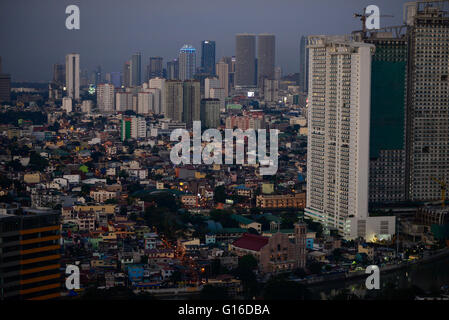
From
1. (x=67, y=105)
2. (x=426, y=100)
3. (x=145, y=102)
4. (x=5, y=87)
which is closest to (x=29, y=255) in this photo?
(x=426, y=100)

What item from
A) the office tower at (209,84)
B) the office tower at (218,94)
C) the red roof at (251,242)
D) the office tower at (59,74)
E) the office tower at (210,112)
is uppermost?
the office tower at (59,74)

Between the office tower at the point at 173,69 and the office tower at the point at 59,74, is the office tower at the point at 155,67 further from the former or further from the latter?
the office tower at the point at 59,74

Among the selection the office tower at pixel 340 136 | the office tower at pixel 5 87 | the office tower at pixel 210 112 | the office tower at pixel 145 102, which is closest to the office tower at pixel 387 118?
the office tower at pixel 340 136

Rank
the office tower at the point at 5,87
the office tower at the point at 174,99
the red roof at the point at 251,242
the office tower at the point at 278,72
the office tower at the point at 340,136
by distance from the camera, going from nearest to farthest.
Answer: the red roof at the point at 251,242 < the office tower at the point at 340,136 < the office tower at the point at 174,99 < the office tower at the point at 5,87 < the office tower at the point at 278,72

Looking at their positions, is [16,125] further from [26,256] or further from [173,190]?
[26,256]

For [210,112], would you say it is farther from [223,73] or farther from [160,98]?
[223,73]
